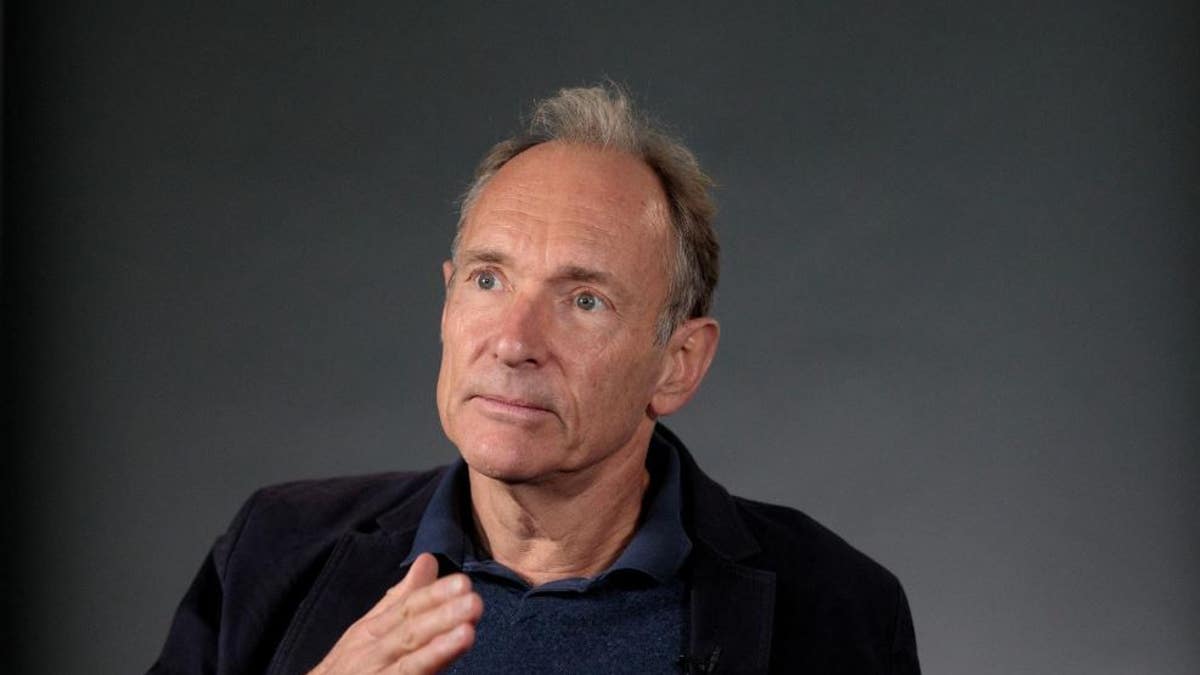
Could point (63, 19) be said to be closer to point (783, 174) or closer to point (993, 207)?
point (783, 174)

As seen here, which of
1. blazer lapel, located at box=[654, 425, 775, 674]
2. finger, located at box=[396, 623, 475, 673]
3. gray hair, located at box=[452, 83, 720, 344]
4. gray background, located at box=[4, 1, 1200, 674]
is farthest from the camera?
gray background, located at box=[4, 1, 1200, 674]

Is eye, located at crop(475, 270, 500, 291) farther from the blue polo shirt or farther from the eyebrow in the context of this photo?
the blue polo shirt

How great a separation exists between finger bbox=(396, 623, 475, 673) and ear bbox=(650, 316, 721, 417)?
23.5 inches

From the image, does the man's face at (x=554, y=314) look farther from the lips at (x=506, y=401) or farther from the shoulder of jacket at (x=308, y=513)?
the shoulder of jacket at (x=308, y=513)

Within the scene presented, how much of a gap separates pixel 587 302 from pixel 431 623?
53 cm

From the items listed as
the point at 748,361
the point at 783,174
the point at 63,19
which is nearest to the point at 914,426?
the point at 748,361

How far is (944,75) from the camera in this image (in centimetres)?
351

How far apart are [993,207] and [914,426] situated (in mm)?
506

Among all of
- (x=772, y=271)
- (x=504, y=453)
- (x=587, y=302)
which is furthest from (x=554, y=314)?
(x=772, y=271)

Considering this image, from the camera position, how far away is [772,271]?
11.4 feet

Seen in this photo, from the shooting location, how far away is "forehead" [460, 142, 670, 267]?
78.1 inches

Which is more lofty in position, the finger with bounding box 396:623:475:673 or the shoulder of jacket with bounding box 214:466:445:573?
the shoulder of jacket with bounding box 214:466:445:573

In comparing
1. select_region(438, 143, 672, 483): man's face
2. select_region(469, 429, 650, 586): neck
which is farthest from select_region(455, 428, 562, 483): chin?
select_region(469, 429, 650, 586): neck

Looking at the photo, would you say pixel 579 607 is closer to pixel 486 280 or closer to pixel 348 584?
pixel 348 584
